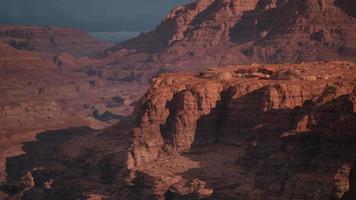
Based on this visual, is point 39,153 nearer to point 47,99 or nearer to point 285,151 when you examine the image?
point 285,151

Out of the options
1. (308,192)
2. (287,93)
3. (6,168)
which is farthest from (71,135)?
(308,192)

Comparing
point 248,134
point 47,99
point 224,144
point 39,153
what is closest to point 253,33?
point 47,99


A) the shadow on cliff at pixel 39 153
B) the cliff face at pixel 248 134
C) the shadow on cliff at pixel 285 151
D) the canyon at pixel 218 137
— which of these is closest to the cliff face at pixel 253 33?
the canyon at pixel 218 137

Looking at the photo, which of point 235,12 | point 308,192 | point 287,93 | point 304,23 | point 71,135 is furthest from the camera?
point 235,12

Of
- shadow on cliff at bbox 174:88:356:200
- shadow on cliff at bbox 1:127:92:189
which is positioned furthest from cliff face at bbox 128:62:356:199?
shadow on cliff at bbox 1:127:92:189

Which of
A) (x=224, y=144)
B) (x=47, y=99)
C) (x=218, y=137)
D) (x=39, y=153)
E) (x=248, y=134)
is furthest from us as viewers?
(x=47, y=99)

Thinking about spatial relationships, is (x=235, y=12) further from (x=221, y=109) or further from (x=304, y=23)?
(x=221, y=109)

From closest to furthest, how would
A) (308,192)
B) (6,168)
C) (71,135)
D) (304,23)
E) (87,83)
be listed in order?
(308,192)
(6,168)
(71,135)
(304,23)
(87,83)
